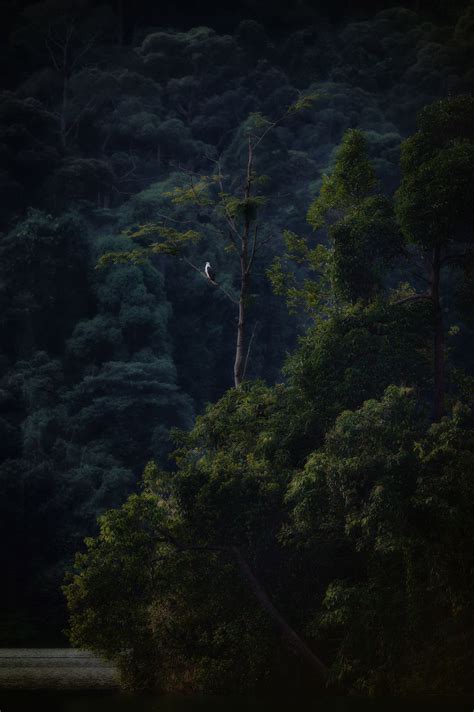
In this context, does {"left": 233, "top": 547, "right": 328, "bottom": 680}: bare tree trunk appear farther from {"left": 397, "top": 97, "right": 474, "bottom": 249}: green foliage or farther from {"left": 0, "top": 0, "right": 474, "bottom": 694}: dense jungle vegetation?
{"left": 397, "top": 97, "right": 474, "bottom": 249}: green foliage

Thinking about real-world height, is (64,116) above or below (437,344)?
above

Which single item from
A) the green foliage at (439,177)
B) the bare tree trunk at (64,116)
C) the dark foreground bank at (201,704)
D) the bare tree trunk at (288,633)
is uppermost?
the bare tree trunk at (64,116)

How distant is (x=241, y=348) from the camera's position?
65.9 ft

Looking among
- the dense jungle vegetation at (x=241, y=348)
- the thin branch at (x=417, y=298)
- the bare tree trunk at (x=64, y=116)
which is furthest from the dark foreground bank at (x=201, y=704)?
the bare tree trunk at (x=64, y=116)

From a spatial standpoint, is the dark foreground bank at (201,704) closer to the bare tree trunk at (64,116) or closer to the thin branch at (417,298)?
the thin branch at (417,298)

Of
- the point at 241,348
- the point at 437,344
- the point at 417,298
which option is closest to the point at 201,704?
the point at 437,344

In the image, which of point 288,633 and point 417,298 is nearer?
point 288,633

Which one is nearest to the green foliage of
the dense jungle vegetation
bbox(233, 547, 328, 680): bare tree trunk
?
the dense jungle vegetation

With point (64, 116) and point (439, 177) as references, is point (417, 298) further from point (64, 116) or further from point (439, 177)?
point (64, 116)

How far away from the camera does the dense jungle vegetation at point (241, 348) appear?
1462 cm

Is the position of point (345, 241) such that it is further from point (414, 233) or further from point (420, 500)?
point (420, 500)

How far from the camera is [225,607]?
51.0 ft

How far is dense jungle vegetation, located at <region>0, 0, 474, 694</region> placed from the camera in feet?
48.0

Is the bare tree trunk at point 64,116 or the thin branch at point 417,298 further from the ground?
the bare tree trunk at point 64,116
